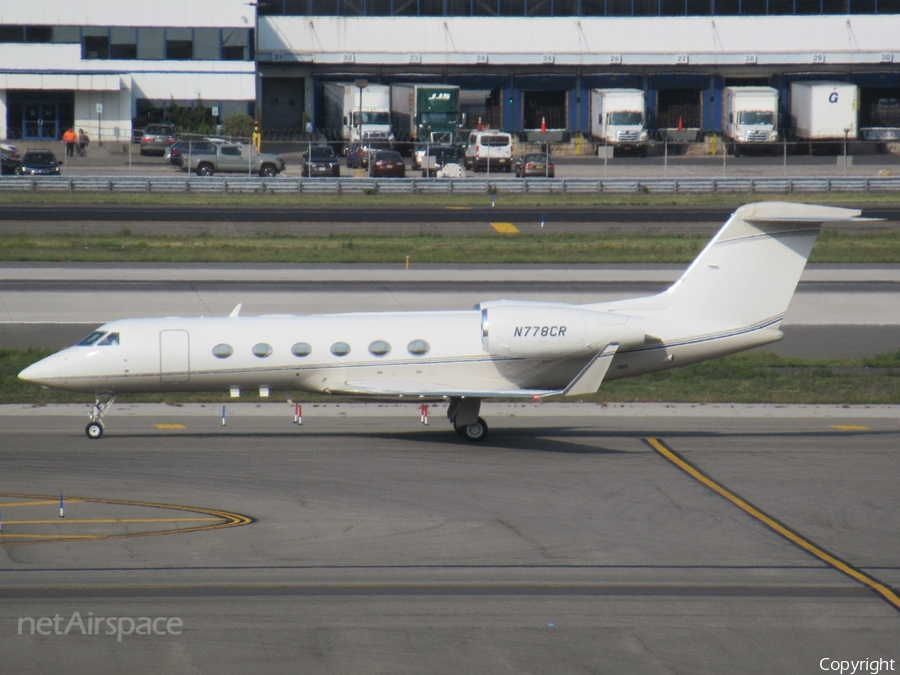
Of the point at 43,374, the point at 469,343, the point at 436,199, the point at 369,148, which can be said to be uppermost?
the point at 369,148

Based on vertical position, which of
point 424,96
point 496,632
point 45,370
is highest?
point 424,96

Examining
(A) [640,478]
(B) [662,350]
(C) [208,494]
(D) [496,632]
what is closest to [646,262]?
(B) [662,350]

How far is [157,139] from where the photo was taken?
263 feet

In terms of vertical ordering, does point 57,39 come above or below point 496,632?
above

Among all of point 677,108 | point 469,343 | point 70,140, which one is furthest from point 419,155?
point 469,343

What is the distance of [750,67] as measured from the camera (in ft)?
299

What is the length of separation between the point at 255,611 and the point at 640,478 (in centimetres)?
864

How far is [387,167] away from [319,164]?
4.27m

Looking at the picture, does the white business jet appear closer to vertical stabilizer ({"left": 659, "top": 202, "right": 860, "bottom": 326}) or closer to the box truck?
vertical stabilizer ({"left": 659, "top": 202, "right": 860, "bottom": 326})

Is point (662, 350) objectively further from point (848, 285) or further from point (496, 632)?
point (848, 285)

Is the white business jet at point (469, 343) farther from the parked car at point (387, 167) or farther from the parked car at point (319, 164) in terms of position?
the parked car at point (387, 167)

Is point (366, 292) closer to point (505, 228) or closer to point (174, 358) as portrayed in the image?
point (505, 228)

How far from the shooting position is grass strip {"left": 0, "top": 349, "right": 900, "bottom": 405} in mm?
27141

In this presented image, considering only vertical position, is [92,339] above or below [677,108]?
below
